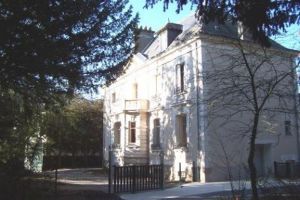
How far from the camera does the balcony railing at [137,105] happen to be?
103 feet

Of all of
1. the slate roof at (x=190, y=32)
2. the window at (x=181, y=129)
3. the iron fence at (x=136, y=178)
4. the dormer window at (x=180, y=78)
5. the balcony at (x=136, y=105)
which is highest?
the slate roof at (x=190, y=32)

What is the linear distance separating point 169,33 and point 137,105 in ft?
18.7

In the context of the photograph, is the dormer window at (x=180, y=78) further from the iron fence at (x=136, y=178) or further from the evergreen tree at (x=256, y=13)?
the evergreen tree at (x=256, y=13)

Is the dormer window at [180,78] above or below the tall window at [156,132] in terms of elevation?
above

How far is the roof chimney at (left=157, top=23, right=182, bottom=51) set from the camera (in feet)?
96.8

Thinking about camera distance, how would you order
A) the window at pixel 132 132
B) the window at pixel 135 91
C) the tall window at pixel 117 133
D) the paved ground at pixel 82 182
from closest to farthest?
the paved ground at pixel 82 182 → the window at pixel 132 132 → the window at pixel 135 91 → the tall window at pixel 117 133

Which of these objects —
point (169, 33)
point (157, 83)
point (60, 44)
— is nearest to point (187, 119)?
point (157, 83)

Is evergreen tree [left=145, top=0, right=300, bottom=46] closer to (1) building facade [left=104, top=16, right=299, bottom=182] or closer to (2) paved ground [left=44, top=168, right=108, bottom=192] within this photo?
(2) paved ground [left=44, top=168, right=108, bottom=192]

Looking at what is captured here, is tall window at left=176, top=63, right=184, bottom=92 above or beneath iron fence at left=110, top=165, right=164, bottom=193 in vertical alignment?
above

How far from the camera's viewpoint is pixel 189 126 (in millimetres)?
25734

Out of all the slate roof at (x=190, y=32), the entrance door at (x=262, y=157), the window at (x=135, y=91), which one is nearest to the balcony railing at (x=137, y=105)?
the window at (x=135, y=91)

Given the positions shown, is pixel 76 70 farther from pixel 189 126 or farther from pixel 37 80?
pixel 189 126

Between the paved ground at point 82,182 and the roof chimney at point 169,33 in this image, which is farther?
the roof chimney at point 169,33

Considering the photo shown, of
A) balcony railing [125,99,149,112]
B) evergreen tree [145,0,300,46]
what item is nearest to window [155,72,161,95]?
balcony railing [125,99,149,112]
